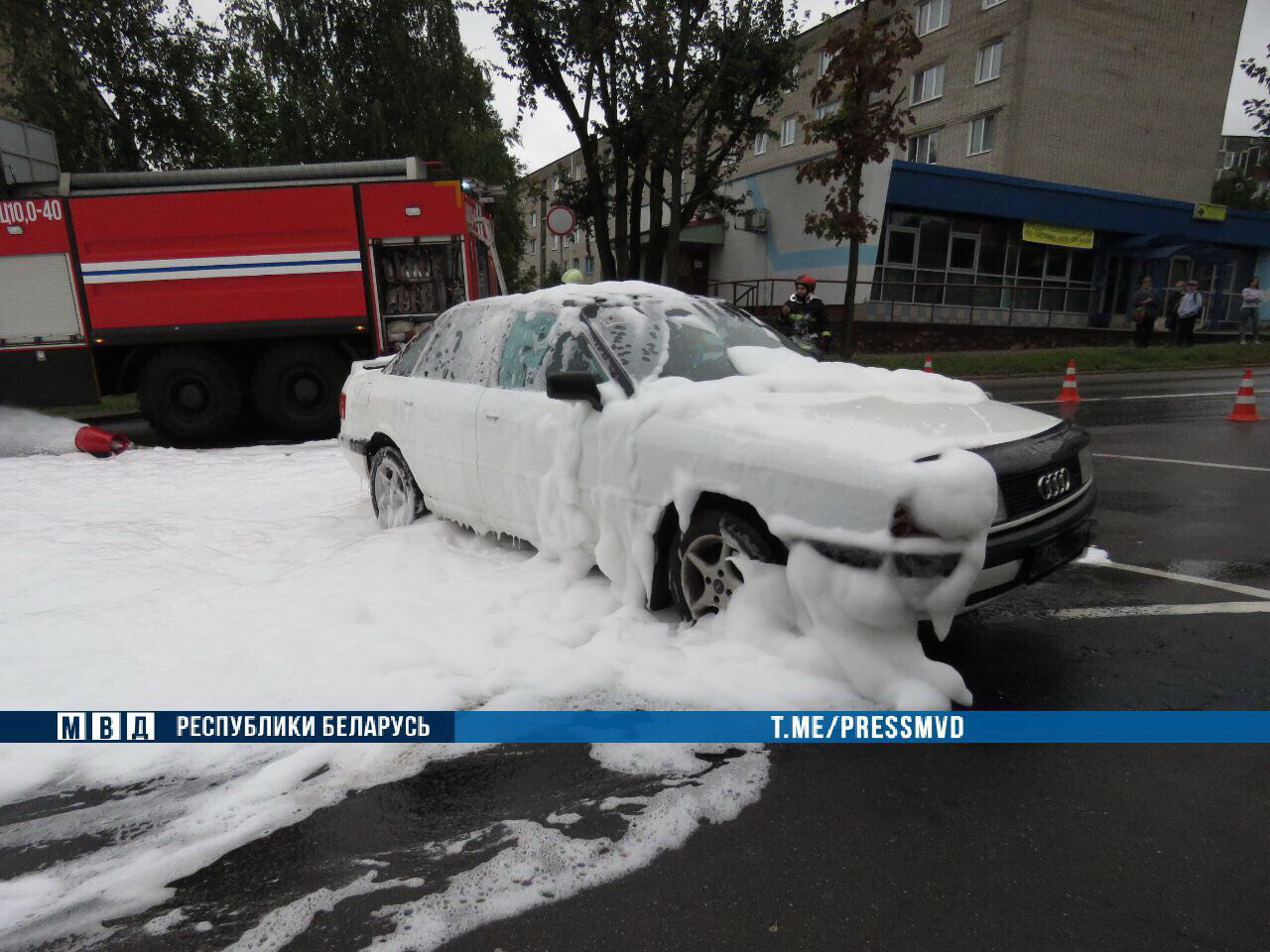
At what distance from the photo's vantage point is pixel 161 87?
1827 cm

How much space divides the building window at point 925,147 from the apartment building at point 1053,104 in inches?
2.1

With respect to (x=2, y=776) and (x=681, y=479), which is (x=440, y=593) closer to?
(x=681, y=479)

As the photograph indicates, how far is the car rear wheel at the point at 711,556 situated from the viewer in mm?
3039

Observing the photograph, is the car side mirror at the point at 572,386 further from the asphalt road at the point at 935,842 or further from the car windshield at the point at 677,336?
the asphalt road at the point at 935,842

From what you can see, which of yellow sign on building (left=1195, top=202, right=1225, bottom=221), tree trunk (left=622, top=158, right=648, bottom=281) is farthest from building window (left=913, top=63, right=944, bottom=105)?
tree trunk (left=622, top=158, right=648, bottom=281)

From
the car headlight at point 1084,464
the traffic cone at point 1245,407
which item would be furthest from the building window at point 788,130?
the car headlight at point 1084,464

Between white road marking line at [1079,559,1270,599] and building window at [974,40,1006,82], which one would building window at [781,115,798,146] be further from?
white road marking line at [1079,559,1270,599]

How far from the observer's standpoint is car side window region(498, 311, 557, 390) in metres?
4.22

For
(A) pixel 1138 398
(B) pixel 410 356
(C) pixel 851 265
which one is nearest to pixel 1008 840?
(B) pixel 410 356

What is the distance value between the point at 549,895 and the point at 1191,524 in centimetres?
508

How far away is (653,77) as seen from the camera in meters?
16.1

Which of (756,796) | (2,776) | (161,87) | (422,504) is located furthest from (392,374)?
(161,87)

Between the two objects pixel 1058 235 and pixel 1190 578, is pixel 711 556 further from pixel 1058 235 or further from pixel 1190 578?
pixel 1058 235

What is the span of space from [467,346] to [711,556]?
2351 mm
